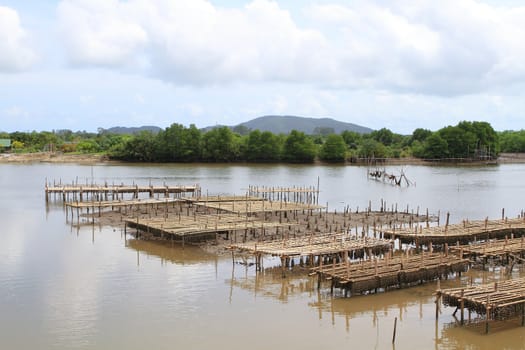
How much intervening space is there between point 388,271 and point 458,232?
1008 cm

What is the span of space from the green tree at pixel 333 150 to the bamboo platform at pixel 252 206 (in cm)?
7453

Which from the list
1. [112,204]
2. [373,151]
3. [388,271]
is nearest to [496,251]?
[388,271]

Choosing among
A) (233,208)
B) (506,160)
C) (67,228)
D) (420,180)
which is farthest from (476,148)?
(67,228)

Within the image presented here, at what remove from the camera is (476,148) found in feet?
410

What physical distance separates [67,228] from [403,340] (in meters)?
25.9

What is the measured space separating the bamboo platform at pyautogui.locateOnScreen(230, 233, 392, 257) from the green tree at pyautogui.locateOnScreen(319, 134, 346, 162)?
3520 inches

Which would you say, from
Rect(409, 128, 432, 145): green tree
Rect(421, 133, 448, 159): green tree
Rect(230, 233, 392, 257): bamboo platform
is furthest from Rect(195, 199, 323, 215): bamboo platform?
Rect(409, 128, 432, 145): green tree

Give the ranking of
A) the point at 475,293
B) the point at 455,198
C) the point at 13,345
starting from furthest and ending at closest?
the point at 455,198 < the point at 475,293 < the point at 13,345

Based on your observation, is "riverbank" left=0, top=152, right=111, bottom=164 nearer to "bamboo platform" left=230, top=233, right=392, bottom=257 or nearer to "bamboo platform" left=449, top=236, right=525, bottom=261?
"bamboo platform" left=230, top=233, right=392, bottom=257

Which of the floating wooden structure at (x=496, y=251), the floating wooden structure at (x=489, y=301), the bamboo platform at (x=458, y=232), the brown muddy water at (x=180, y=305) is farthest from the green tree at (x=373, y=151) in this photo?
the floating wooden structure at (x=489, y=301)

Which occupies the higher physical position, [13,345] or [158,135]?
[158,135]

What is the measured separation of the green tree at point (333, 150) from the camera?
118875mm

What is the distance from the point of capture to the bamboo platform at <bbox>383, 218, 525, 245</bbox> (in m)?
30.7

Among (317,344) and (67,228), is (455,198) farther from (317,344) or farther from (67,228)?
(317,344)
